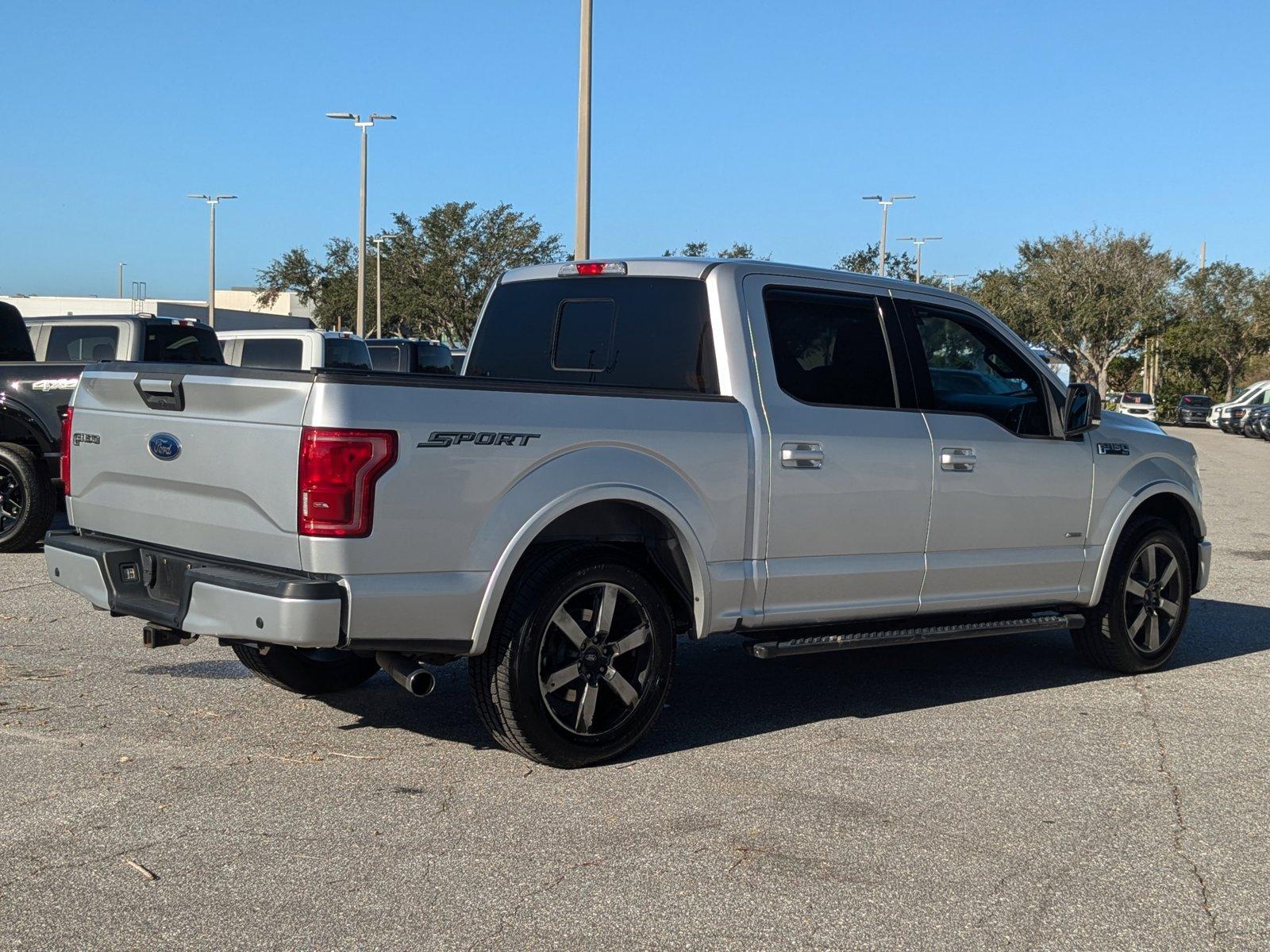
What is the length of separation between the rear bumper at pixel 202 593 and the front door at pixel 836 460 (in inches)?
80.3

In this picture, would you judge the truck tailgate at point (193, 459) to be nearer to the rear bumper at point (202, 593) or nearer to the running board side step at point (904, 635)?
the rear bumper at point (202, 593)

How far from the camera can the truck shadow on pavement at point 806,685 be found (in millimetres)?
6227

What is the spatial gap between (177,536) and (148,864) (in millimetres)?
1406

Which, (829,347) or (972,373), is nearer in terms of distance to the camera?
(829,347)

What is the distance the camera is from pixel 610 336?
648cm

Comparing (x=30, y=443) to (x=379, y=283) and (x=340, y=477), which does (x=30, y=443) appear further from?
(x=379, y=283)

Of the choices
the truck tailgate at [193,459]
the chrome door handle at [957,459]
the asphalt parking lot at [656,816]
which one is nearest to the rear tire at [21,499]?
the asphalt parking lot at [656,816]

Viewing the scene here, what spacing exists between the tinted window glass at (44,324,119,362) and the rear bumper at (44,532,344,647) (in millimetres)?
8209

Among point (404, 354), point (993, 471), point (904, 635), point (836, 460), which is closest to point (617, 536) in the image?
point (836, 460)

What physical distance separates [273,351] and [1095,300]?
161 feet

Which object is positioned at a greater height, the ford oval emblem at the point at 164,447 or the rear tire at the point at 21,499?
the ford oval emblem at the point at 164,447

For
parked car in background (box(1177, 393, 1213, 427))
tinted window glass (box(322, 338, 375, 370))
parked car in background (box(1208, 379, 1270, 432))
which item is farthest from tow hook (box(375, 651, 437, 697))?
parked car in background (box(1177, 393, 1213, 427))

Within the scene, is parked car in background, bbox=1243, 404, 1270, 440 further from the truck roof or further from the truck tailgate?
the truck tailgate

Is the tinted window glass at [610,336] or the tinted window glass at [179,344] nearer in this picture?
the tinted window glass at [610,336]
